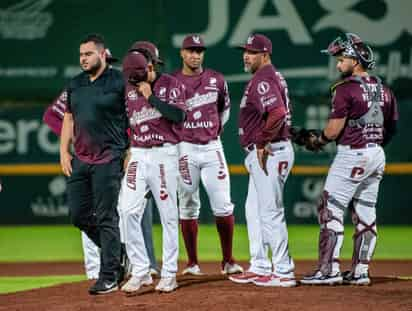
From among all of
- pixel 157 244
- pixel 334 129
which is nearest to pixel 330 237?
pixel 334 129

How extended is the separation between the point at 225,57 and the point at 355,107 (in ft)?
18.4

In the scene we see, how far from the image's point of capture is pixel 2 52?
14047 millimetres

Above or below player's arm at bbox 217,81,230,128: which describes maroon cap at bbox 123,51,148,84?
above

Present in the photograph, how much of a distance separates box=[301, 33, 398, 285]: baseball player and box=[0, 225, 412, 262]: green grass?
2.83 metres

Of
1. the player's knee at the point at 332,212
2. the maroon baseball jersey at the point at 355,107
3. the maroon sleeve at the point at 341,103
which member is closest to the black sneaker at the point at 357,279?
the player's knee at the point at 332,212

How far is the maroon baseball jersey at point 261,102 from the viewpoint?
8.37 meters

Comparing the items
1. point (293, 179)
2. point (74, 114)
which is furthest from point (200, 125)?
point (293, 179)

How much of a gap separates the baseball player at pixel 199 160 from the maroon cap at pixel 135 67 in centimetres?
174

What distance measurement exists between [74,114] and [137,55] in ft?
Result: 2.81

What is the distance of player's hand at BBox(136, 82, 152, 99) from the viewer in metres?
7.89

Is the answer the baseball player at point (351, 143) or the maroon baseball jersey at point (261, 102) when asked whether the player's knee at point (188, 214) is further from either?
the baseball player at point (351, 143)

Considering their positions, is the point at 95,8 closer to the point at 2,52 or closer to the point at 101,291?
the point at 2,52

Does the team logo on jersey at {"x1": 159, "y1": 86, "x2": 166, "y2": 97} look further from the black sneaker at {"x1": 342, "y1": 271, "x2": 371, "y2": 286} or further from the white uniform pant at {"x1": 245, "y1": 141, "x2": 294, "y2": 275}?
the black sneaker at {"x1": 342, "y1": 271, "x2": 371, "y2": 286}

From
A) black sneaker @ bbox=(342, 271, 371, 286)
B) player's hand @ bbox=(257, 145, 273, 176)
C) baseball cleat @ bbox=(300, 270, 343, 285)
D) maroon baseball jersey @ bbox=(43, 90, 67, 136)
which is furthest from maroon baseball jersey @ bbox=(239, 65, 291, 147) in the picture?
maroon baseball jersey @ bbox=(43, 90, 67, 136)
